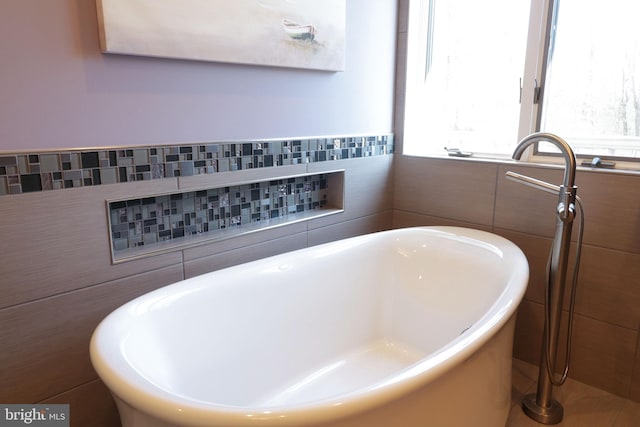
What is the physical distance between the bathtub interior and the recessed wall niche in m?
0.28

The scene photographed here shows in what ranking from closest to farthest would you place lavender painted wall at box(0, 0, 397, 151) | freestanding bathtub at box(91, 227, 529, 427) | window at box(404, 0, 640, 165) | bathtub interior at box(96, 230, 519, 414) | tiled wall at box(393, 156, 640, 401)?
freestanding bathtub at box(91, 227, 529, 427)
lavender painted wall at box(0, 0, 397, 151)
bathtub interior at box(96, 230, 519, 414)
tiled wall at box(393, 156, 640, 401)
window at box(404, 0, 640, 165)

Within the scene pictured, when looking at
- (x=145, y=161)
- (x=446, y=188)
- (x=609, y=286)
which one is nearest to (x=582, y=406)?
(x=609, y=286)

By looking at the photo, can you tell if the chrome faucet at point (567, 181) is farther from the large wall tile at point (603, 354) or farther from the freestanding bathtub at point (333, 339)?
the large wall tile at point (603, 354)

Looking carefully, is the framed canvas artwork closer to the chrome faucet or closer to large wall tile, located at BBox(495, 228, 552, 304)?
the chrome faucet

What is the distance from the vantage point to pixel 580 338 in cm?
203

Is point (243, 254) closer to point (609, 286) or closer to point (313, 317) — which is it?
point (313, 317)

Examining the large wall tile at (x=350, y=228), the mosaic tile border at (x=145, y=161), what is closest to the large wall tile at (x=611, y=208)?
the large wall tile at (x=350, y=228)

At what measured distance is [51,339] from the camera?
4.63 feet

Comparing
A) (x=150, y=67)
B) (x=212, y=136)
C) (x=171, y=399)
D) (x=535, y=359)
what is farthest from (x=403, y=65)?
(x=171, y=399)

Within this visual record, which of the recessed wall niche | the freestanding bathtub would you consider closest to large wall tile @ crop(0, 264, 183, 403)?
the recessed wall niche

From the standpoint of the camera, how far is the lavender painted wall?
50.1 inches

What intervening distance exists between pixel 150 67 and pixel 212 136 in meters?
0.33

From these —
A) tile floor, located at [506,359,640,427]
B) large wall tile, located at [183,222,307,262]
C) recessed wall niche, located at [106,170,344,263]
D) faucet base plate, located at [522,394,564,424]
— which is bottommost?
tile floor, located at [506,359,640,427]

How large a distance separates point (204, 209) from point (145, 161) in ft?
1.20
